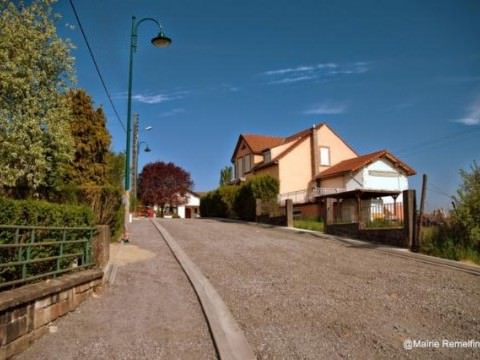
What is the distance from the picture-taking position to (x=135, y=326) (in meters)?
6.03

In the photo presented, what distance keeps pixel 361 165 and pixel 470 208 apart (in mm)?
20350

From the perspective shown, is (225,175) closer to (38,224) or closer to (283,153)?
(283,153)

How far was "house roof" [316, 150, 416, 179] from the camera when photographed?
3278 centimetres

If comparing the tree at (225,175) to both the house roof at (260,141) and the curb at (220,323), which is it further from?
the curb at (220,323)

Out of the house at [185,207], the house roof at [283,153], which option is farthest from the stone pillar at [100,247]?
the house at [185,207]

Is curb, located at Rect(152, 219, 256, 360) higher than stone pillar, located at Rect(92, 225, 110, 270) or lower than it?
lower

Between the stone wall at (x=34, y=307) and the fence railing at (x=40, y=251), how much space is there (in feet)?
0.69

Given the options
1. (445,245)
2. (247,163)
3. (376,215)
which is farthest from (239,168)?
(445,245)

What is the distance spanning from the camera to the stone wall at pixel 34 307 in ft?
15.7

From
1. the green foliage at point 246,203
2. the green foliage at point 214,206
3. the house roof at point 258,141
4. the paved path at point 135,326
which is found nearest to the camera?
the paved path at point 135,326

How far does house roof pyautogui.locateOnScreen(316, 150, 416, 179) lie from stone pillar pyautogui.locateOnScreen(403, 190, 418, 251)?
1840cm

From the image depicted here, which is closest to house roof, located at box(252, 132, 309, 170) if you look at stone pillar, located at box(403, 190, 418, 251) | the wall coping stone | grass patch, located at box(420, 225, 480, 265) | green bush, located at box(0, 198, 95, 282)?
stone pillar, located at box(403, 190, 418, 251)

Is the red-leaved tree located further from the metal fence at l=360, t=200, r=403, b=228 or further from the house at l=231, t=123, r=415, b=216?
the metal fence at l=360, t=200, r=403, b=228

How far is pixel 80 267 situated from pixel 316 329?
14.2 feet
